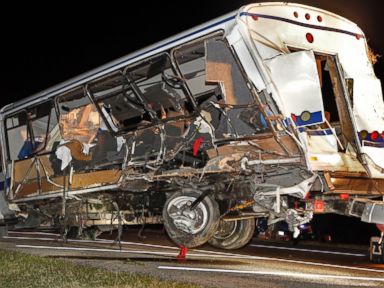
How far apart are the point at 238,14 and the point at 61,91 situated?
3.69 metres

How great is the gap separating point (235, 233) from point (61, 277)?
298cm

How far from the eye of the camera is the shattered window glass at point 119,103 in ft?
24.4

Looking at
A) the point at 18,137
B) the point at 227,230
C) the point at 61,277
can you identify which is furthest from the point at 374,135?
the point at 18,137

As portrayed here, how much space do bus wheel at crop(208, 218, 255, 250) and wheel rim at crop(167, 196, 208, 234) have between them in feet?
4.78

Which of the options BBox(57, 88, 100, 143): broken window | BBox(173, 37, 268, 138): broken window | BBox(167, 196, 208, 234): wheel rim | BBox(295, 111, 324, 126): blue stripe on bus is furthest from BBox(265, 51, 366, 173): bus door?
BBox(57, 88, 100, 143): broken window

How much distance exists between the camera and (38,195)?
9.20 metres

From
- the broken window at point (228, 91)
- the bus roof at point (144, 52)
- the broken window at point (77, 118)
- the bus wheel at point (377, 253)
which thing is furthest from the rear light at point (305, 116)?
the bus wheel at point (377, 253)

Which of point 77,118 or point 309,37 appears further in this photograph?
point 77,118

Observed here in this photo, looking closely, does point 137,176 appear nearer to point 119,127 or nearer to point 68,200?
point 119,127

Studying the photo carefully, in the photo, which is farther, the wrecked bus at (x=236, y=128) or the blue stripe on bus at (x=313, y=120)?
the wrecked bus at (x=236, y=128)

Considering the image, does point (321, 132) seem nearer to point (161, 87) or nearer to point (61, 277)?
point (161, 87)

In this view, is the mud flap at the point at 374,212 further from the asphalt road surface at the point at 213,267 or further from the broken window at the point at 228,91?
the broken window at the point at 228,91

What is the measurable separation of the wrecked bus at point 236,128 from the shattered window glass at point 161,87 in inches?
0.7

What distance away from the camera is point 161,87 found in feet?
24.1
